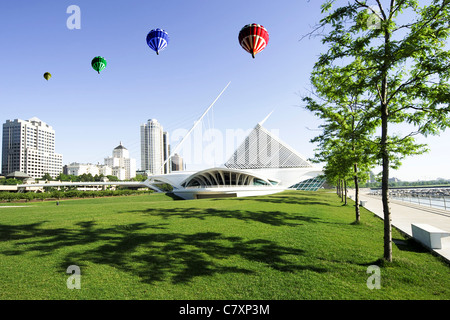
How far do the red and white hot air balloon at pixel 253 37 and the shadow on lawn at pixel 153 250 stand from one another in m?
12.1

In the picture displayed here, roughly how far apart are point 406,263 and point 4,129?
659 ft

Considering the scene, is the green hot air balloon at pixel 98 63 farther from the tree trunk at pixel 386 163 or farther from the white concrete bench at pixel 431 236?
the white concrete bench at pixel 431 236

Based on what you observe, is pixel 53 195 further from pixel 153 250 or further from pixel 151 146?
pixel 151 146

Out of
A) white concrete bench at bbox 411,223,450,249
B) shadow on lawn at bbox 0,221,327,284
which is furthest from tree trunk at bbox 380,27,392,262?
white concrete bench at bbox 411,223,450,249

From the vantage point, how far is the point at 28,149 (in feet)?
450

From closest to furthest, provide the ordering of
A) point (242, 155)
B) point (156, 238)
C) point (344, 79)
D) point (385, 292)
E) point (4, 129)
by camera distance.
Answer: point (385, 292) → point (344, 79) → point (156, 238) → point (242, 155) → point (4, 129)

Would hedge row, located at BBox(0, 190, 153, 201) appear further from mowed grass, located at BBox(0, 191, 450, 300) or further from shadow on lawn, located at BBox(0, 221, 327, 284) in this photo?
shadow on lawn, located at BBox(0, 221, 327, 284)

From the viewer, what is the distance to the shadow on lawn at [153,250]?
5.83 metres

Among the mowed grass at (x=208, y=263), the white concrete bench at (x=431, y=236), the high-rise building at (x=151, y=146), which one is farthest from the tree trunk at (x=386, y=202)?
the high-rise building at (x=151, y=146)

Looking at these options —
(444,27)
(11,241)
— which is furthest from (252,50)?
(11,241)

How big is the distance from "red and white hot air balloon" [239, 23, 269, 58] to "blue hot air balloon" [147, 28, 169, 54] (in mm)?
5697

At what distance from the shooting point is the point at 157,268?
5.81m

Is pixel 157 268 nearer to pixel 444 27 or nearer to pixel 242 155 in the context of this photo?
pixel 444 27

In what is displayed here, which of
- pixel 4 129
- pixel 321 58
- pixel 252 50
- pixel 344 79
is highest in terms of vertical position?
pixel 4 129
